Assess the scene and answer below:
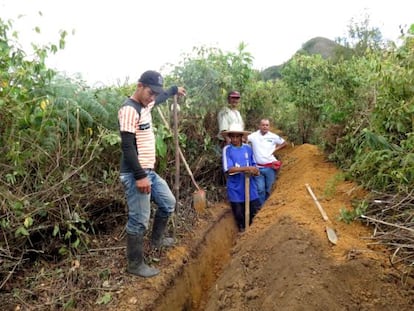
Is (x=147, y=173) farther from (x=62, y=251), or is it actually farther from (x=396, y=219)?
(x=396, y=219)

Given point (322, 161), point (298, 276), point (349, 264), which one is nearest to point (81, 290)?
point (298, 276)

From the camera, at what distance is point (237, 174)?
6.70 m

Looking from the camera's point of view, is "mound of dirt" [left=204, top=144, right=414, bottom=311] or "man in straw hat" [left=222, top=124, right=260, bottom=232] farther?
"man in straw hat" [left=222, top=124, right=260, bottom=232]

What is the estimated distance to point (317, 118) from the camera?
8.62 m

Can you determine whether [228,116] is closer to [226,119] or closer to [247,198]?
[226,119]

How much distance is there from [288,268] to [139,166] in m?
1.68

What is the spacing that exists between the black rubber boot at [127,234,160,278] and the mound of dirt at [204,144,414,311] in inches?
29.5

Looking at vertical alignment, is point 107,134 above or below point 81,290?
above

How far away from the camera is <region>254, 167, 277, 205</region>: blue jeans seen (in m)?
7.01

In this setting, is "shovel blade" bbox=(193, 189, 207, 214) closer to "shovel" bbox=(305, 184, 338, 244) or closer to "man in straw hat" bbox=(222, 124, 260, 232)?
"man in straw hat" bbox=(222, 124, 260, 232)

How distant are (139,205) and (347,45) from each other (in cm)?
799

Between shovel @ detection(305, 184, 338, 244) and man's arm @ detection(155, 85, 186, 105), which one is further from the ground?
man's arm @ detection(155, 85, 186, 105)

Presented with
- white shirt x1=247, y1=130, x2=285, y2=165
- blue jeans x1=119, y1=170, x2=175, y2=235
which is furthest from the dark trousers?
blue jeans x1=119, y1=170, x2=175, y2=235

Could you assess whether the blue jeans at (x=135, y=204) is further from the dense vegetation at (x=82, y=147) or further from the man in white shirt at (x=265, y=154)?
the man in white shirt at (x=265, y=154)
